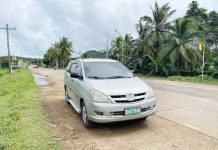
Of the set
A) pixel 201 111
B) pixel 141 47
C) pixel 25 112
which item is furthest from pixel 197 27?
pixel 25 112

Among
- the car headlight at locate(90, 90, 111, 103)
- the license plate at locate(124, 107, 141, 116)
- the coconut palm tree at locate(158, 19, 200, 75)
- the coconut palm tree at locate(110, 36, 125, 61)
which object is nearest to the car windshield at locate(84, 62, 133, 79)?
the car headlight at locate(90, 90, 111, 103)

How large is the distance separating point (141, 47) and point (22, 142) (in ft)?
105

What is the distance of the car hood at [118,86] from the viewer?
229 inches

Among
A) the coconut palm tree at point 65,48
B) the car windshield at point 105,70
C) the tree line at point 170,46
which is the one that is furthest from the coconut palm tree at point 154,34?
the coconut palm tree at point 65,48

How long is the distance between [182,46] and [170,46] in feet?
4.80

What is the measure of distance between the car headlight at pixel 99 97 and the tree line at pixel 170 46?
2182 cm

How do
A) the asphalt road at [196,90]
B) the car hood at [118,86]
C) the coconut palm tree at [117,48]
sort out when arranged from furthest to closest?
the coconut palm tree at [117,48]
the asphalt road at [196,90]
the car hood at [118,86]

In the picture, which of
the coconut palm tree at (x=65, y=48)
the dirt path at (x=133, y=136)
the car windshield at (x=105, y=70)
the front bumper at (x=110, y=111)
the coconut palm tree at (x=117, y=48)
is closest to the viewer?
the dirt path at (x=133, y=136)

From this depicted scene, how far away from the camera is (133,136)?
5.71 meters

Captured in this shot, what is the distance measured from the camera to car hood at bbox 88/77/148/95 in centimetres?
581

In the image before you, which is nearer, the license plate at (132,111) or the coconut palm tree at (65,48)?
the license plate at (132,111)

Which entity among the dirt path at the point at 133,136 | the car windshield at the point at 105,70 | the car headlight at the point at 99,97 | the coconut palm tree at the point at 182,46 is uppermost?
the coconut palm tree at the point at 182,46

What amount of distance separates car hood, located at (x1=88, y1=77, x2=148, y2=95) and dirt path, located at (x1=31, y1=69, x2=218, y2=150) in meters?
1.01

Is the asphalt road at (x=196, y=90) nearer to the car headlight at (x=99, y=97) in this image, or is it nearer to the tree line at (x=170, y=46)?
the car headlight at (x=99, y=97)
